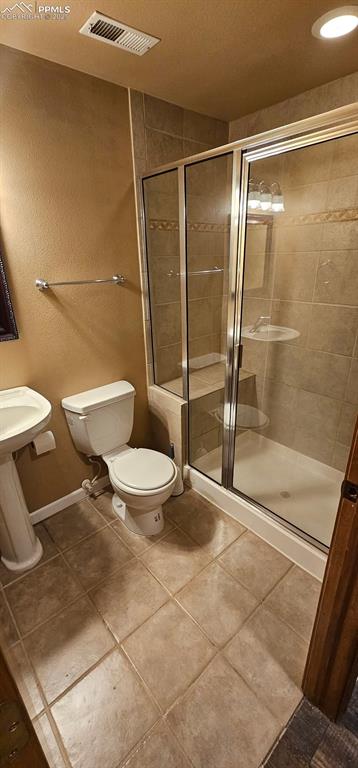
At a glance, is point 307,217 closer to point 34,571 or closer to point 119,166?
point 119,166

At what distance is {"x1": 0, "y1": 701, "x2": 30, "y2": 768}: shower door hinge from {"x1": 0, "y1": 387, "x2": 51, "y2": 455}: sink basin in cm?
100

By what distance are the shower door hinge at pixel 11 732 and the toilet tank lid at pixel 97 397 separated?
140 centimetres

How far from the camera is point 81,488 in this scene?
6.88 feet

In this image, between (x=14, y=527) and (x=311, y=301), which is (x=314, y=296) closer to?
(x=311, y=301)

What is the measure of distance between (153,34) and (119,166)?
57cm

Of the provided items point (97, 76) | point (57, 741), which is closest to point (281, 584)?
point (57, 741)

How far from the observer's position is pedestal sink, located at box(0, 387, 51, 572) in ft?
4.85

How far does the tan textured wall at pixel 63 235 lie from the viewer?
4.76 feet

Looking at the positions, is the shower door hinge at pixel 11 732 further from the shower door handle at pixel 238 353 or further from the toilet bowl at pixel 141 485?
the shower door handle at pixel 238 353

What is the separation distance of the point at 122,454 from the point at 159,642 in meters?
0.90

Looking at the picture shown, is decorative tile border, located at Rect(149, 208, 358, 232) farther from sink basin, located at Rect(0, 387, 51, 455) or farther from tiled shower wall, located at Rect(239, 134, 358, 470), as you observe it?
sink basin, located at Rect(0, 387, 51, 455)

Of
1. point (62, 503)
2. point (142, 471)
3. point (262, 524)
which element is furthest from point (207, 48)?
point (62, 503)

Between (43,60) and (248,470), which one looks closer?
(43,60)

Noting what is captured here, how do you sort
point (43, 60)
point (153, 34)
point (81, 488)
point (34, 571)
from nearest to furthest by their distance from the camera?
point (153, 34), point (43, 60), point (34, 571), point (81, 488)
